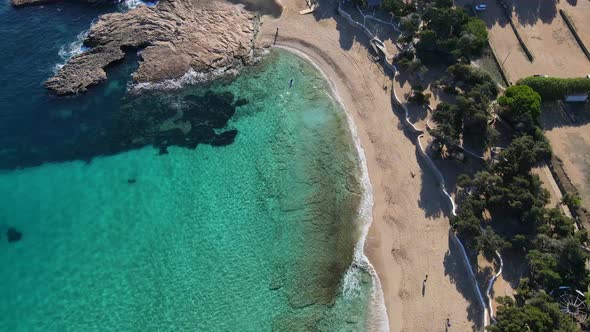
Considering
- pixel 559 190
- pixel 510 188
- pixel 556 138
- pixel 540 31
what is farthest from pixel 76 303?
pixel 540 31

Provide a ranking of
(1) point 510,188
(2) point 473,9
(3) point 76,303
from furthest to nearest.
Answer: (2) point 473,9, (1) point 510,188, (3) point 76,303

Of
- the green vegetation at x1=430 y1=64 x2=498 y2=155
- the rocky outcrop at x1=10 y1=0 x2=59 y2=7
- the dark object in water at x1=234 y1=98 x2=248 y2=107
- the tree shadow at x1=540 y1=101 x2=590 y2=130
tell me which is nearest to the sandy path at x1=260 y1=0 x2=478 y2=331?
the green vegetation at x1=430 y1=64 x2=498 y2=155

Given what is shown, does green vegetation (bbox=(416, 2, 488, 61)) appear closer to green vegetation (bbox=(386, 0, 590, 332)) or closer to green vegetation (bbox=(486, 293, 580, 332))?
green vegetation (bbox=(386, 0, 590, 332))

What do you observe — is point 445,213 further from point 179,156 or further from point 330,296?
point 179,156

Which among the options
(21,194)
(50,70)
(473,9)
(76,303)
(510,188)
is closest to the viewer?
(76,303)

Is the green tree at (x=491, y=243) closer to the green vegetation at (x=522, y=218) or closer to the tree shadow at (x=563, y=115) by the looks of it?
the green vegetation at (x=522, y=218)

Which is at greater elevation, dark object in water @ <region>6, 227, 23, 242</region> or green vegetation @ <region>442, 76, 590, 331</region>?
green vegetation @ <region>442, 76, 590, 331</region>

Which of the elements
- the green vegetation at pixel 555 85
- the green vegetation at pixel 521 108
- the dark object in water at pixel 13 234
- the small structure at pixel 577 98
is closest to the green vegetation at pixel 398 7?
the green vegetation at pixel 555 85
